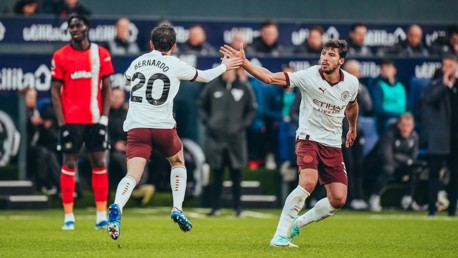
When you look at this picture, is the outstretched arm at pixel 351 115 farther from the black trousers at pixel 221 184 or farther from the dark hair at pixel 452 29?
the dark hair at pixel 452 29

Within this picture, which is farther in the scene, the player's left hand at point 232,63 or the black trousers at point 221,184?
the black trousers at point 221,184

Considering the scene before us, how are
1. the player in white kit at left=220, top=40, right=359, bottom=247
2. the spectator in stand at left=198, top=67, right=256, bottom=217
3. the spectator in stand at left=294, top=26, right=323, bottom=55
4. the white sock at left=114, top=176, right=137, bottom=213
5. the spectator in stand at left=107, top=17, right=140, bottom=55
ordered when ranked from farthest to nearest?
the spectator in stand at left=294, top=26, right=323, bottom=55 → the spectator in stand at left=107, top=17, right=140, bottom=55 → the spectator in stand at left=198, top=67, right=256, bottom=217 → the player in white kit at left=220, top=40, right=359, bottom=247 → the white sock at left=114, top=176, right=137, bottom=213

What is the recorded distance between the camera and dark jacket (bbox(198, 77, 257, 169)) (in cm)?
1939

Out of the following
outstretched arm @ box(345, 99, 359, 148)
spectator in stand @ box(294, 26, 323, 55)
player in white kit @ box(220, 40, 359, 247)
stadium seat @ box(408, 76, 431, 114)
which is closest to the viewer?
player in white kit @ box(220, 40, 359, 247)

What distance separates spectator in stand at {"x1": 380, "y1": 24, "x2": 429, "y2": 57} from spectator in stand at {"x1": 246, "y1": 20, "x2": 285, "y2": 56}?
2.51 meters

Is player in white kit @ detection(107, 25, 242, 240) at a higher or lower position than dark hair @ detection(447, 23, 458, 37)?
lower

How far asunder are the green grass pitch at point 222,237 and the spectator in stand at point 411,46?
4671 millimetres

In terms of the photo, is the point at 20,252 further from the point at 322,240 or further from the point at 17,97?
the point at 17,97

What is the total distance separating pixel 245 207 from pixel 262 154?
4.74ft

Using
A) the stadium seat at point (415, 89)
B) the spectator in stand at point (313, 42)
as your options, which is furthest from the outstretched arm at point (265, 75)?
the stadium seat at point (415, 89)

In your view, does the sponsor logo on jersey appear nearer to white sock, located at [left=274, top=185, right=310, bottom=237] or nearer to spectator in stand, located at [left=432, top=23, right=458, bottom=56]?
white sock, located at [left=274, top=185, right=310, bottom=237]

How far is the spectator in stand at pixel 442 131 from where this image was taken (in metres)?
18.8

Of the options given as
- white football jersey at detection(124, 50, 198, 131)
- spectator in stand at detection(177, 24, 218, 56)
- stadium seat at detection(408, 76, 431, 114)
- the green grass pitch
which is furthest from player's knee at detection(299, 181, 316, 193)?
stadium seat at detection(408, 76, 431, 114)

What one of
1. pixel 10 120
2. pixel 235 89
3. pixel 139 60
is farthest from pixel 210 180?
pixel 139 60
